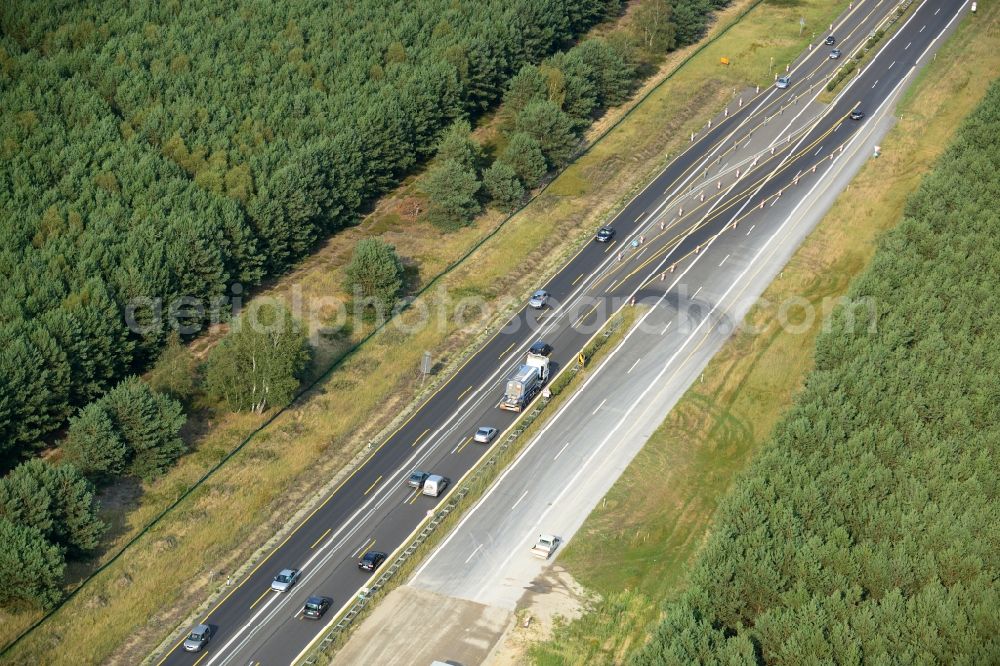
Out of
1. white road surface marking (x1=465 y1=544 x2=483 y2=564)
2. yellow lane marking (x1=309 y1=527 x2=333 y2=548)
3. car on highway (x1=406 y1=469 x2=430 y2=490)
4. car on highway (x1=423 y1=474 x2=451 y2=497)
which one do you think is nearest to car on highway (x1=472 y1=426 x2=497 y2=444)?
car on highway (x1=423 y1=474 x2=451 y2=497)

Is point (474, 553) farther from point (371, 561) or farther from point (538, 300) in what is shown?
point (538, 300)

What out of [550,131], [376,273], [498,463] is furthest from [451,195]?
[498,463]

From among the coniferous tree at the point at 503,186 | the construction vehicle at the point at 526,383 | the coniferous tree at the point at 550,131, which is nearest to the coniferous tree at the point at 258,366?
the construction vehicle at the point at 526,383

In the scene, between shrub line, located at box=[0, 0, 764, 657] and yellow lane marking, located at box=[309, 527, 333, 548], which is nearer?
shrub line, located at box=[0, 0, 764, 657]

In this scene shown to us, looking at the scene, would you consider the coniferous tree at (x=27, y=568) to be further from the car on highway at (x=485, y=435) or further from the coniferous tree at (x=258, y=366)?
the car on highway at (x=485, y=435)

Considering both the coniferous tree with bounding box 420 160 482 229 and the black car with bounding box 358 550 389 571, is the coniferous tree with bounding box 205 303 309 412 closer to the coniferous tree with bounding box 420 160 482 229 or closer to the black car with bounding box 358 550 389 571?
the black car with bounding box 358 550 389 571
